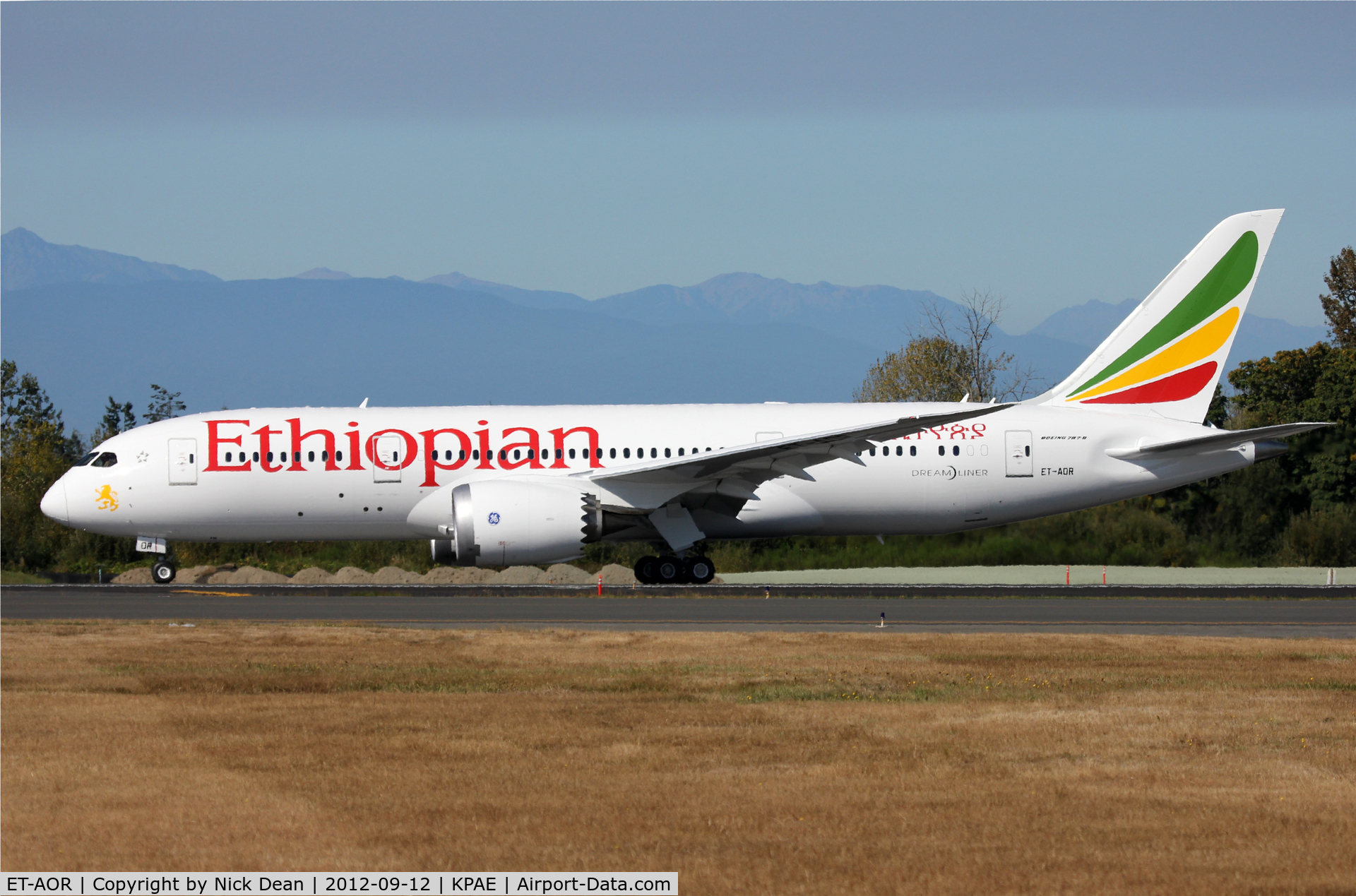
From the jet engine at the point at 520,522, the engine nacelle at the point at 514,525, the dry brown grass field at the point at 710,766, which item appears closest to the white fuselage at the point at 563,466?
the jet engine at the point at 520,522

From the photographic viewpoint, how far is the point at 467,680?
12242 millimetres

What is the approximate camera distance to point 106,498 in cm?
2523

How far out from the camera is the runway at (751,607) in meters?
17.7

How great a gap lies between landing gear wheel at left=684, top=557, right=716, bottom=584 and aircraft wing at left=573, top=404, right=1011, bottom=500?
1.70 metres

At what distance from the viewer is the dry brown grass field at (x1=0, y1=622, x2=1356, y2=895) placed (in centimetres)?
638

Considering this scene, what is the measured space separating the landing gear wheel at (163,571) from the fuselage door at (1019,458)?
54.8 feet

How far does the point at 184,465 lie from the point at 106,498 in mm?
1704

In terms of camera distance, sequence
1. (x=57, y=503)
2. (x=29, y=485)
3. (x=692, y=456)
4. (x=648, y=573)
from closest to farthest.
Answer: (x=692, y=456), (x=648, y=573), (x=57, y=503), (x=29, y=485)

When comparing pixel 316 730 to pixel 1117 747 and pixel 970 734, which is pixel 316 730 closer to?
pixel 970 734

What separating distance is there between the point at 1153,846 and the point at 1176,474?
20.6 metres

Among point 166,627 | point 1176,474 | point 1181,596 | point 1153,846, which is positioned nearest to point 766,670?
point 1153,846

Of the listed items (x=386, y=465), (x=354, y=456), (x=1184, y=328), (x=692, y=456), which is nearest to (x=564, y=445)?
(x=692, y=456)

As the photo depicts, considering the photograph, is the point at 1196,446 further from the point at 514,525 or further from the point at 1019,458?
the point at 514,525

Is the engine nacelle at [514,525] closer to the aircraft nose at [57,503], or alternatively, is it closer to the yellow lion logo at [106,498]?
the yellow lion logo at [106,498]
